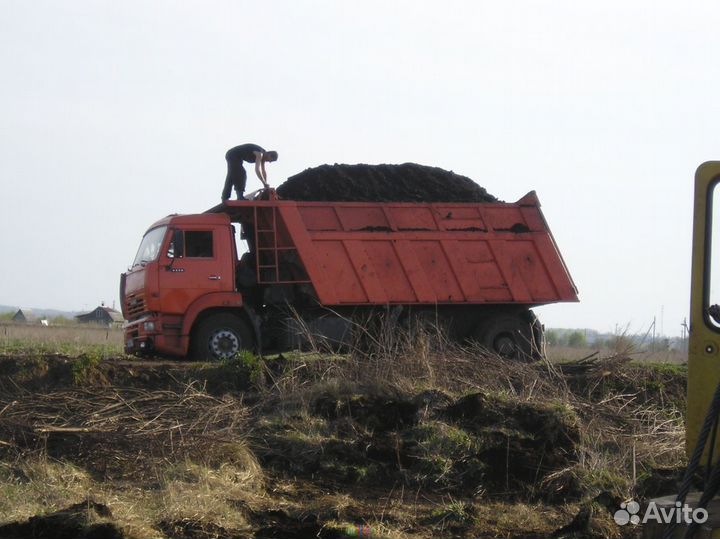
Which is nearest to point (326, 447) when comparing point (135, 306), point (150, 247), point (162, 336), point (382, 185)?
point (162, 336)

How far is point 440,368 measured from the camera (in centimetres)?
1213

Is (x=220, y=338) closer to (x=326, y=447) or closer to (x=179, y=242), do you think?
(x=179, y=242)

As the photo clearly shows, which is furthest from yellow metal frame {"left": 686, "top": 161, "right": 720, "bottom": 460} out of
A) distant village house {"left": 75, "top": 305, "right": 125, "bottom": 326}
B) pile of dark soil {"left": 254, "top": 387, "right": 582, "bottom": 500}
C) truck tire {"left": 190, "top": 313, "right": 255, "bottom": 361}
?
distant village house {"left": 75, "top": 305, "right": 125, "bottom": 326}

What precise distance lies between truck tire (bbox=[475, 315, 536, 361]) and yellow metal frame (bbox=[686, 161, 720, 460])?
1213 cm

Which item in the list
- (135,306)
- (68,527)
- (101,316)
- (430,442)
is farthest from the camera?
(101,316)

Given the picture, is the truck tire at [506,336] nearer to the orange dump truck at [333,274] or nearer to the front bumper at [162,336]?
the orange dump truck at [333,274]

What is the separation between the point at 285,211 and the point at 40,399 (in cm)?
625

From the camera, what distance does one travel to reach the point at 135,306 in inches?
668

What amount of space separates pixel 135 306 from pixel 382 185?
497cm

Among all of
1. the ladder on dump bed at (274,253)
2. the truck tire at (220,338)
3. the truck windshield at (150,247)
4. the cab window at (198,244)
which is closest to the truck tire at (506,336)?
the ladder on dump bed at (274,253)

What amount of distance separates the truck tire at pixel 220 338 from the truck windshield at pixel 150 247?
1.47 m

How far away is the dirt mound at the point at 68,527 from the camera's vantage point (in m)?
7.85

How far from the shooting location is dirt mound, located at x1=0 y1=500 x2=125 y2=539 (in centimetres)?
785

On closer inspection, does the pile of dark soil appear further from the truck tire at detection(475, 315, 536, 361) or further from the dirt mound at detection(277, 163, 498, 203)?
the dirt mound at detection(277, 163, 498, 203)
